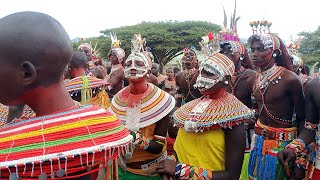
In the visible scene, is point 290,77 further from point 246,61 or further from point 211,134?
point 246,61

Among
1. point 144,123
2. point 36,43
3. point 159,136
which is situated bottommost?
point 159,136

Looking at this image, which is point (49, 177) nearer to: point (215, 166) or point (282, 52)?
point (215, 166)

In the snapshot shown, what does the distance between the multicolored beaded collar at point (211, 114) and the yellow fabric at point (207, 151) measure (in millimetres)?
72

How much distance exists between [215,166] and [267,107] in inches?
78.1

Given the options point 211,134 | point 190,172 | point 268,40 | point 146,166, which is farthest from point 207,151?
point 268,40

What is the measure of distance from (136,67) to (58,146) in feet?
8.07

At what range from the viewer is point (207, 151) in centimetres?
276

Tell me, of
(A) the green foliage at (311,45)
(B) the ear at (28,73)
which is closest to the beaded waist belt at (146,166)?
(B) the ear at (28,73)

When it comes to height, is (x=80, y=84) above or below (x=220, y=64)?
below

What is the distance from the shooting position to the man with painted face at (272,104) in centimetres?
429

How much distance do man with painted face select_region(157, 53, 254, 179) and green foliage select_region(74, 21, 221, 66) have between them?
30047 mm

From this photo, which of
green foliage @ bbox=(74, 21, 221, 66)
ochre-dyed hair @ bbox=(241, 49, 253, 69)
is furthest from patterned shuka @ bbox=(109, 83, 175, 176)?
green foliage @ bbox=(74, 21, 221, 66)

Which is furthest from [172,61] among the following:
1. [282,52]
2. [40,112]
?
[40,112]

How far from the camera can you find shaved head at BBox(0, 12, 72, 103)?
1.36 meters
